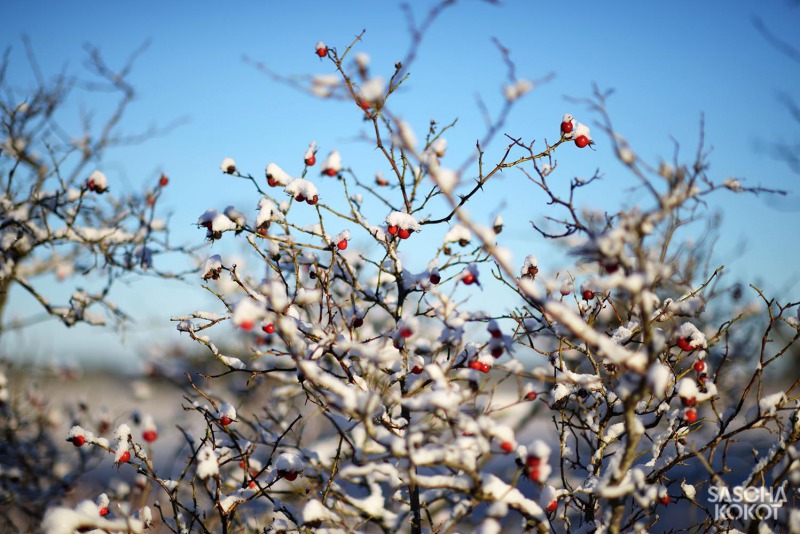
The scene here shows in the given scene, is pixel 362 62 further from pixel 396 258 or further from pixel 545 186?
pixel 396 258

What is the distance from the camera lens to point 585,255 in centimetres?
165

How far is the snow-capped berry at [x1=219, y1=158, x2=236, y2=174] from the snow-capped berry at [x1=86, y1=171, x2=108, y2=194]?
1655 millimetres

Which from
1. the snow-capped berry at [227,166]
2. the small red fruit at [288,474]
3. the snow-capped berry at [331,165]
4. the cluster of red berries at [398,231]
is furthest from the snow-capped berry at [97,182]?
the small red fruit at [288,474]

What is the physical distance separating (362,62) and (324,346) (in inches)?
52.9

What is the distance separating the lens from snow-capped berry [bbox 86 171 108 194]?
402cm

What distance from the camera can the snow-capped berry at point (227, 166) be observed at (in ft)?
9.91

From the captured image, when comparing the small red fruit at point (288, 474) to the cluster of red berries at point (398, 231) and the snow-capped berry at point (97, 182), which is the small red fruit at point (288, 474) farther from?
the snow-capped berry at point (97, 182)

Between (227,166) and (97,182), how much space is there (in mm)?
1699

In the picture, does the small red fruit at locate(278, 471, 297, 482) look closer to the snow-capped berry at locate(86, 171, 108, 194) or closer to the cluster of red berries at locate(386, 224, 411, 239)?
the cluster of red berries at locate(386, 224, 411, 239)

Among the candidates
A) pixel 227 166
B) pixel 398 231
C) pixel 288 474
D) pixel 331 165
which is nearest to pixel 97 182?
pixel 227 166

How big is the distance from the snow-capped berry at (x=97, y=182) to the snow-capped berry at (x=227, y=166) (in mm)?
1655

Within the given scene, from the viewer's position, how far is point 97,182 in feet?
13.2

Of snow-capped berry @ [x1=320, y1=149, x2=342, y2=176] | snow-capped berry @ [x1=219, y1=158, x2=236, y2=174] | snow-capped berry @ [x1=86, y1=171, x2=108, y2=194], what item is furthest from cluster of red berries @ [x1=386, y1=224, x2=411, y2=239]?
snow-capped berry @ [x1=86, y1=171, x2=108, y2=194]

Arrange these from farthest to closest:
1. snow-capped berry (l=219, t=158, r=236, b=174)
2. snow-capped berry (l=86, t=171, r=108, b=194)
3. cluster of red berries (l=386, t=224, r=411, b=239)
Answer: snow-capped berry (l=86, t=171, r=108, b=194)
snow-capped berry (l=219, t=158, r=236, b=174)
cluster of red berries (l=386, t=224, r=411, b=239)
